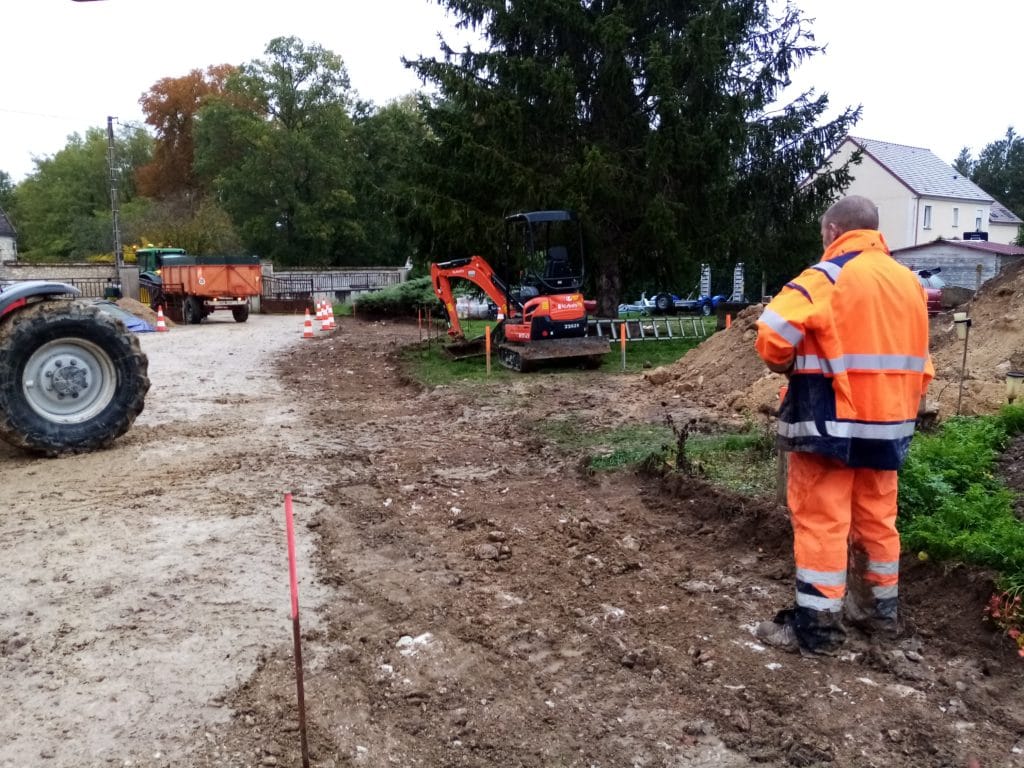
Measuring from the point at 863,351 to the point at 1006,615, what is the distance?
1429 mm

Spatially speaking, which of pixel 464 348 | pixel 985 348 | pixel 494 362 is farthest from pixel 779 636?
pixel 464 348

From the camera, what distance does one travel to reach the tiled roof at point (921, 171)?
43.9 m

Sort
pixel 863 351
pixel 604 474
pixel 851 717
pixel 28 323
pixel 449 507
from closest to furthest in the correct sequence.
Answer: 1. pixel 851 717
2. pixel 863 351
3. pixel 449 507
4. pixel 604 474
5. pixel 28 323

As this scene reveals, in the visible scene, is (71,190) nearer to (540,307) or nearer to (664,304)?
(664,304)

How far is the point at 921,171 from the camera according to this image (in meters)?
46.1

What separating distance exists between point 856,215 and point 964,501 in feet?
6.71

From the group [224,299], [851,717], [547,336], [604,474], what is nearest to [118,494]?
[604,474]

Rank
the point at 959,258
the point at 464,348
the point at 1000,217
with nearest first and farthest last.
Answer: the point at 464,348
the point at 959,258
the point at 1000,217

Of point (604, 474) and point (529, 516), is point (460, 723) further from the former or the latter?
point (604, 474)

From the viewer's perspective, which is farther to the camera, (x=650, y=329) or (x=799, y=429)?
(x=650, y=329)

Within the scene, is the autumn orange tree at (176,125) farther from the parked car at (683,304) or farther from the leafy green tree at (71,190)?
the parked car at (683,304)

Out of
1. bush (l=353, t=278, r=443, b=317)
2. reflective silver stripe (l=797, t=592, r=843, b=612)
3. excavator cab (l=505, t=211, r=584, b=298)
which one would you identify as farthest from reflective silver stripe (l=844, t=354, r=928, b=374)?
bush (l=353, t=278, r=443, b=317)

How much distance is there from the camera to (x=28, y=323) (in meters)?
7.37

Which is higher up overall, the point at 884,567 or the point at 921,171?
the point at 921,171
